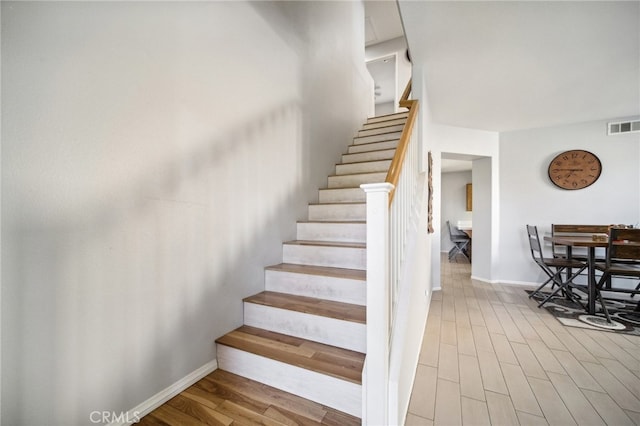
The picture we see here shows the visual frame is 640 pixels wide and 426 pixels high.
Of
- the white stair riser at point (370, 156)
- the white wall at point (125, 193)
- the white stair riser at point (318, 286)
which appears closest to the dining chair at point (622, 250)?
the white stair riser at point (370, 156)

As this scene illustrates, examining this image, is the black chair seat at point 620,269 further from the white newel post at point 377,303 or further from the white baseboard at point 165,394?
the white baseboard at point 165,394

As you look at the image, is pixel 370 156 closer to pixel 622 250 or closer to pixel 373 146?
pixel 373 146

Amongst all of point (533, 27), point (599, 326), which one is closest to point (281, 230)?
point (533, 27)

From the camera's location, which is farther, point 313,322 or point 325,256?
point 325,256

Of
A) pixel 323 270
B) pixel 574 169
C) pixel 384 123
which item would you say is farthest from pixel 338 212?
pixel 574 169

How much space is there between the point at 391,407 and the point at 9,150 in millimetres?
1940

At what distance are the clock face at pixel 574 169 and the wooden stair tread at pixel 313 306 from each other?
14.7 feet

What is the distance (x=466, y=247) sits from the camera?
720 centimetres

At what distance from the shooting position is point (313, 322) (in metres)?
1.71

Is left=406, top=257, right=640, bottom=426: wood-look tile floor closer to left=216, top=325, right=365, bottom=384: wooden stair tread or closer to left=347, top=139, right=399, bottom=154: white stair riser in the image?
left=216, top=325, right=365, bottom=384: wooden stair tread

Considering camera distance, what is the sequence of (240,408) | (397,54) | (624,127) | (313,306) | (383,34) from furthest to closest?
(397,54) < (383,34) < (624,127) < (313,306) < (240,408)

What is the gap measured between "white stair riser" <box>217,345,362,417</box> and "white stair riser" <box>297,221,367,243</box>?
122 centimetres

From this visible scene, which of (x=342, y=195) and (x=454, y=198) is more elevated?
(x=454, y=198)

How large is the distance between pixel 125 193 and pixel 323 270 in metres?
1.42
